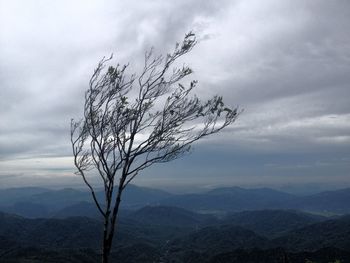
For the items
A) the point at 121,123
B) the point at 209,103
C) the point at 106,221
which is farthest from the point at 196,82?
the point at 106,221

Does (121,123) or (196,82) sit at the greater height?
(196,82)

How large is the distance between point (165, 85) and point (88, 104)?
3.88 meters

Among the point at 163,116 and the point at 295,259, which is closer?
the point at 163,116

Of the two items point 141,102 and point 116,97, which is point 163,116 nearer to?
point 141,102

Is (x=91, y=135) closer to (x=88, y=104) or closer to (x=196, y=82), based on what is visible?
(x=88, y=104)

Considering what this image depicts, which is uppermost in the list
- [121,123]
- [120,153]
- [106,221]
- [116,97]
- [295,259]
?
[116,97]

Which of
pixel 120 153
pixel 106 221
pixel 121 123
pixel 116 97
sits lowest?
pixel 106 221

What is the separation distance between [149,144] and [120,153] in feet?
4.97

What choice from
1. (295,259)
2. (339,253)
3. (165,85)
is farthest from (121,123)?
(339,253)

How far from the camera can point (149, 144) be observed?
1978 cm

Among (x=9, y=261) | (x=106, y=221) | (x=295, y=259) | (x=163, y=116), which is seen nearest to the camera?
(x=106, y=221)

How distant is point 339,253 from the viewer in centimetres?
19775

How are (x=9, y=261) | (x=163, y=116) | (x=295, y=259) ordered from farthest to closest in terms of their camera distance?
1. (x=295, y=259)
2. (x=9, y=261)
3. (x=163, y=116)

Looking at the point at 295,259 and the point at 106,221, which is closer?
A: the point at 106,221
